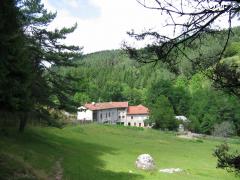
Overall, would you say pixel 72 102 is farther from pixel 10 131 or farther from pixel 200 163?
pixel 200 163

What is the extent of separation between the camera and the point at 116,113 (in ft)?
445

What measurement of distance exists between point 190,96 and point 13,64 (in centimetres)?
8994

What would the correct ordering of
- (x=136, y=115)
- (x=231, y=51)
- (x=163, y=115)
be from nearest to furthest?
(x=231, y=51) < (x=163, y=115) < (x=136, y=115)

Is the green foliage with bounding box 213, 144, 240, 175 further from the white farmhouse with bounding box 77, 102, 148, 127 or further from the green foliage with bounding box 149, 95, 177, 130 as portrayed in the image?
the white farmhouse with bounding box 77, 102, 148, 127

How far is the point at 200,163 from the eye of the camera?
154ft

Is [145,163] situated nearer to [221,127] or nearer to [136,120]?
[221,127]

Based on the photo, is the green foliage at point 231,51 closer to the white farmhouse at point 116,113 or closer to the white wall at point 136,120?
the white farmhouse at point 116,113

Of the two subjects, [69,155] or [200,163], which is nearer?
[69,155]

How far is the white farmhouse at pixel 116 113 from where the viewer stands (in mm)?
124375

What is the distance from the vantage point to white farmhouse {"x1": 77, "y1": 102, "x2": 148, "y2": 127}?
124375mm

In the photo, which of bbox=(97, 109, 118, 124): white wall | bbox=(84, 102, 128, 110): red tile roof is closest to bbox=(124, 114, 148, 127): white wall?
bbox=(97, 109, 118, 124): white wall

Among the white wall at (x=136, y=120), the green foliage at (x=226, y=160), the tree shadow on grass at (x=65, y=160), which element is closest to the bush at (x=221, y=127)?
the white wall at (x=136, y=120)

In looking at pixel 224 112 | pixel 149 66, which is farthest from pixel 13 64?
pixel 224 112

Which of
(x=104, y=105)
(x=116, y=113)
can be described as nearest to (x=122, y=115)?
(x=116, y=113)
